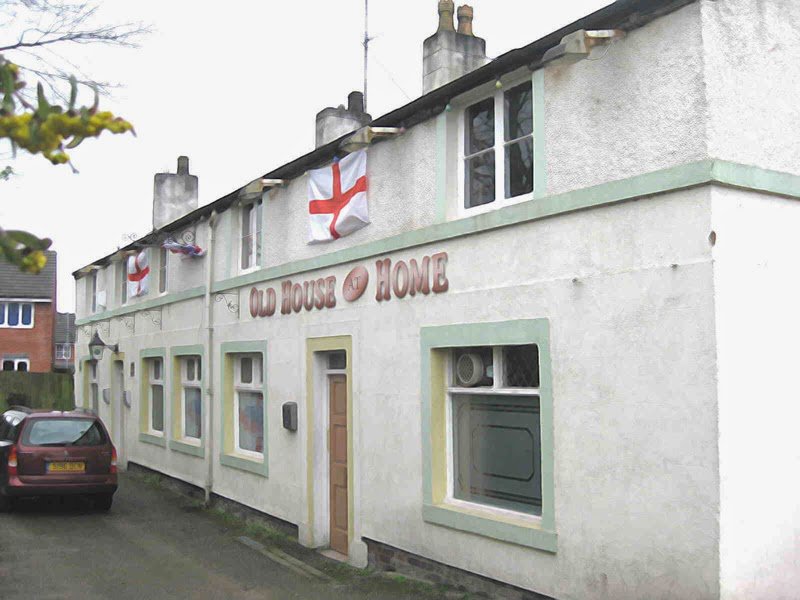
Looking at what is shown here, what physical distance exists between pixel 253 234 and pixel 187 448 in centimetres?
432

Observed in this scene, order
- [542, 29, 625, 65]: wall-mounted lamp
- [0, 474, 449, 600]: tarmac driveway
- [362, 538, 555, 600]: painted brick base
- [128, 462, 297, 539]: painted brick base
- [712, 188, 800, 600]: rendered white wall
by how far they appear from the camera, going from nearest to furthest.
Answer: [712, 188, 800, 600]: rendered white wall, [542, 29, 625, 65]: wall-mounted lamp, [362, 538, 555, 600]: painted brick base, [0, 474, 449, 600]: tarmac driveway, [128, 462, 297, 539]: painted brick base

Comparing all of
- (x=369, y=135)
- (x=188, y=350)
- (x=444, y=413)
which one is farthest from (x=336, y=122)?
(x=444, y=413)

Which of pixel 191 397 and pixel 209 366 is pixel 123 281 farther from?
pixel 209 366

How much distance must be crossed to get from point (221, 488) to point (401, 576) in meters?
5.67

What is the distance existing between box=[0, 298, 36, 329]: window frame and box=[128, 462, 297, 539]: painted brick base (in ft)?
97.5

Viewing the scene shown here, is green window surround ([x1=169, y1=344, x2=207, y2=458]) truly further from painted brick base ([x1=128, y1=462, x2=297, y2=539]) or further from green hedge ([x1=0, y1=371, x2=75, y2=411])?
green hedge ([x1=0, y1=371, x2=75, y2=411])

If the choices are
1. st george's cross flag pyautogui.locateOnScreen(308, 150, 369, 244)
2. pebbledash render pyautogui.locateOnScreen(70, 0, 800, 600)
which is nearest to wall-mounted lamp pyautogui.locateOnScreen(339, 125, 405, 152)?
pebbledash render pyautogui.locateOnScreen(70, 0, 800, 600)

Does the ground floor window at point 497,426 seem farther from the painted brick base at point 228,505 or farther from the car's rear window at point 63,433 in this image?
the car's rear window at point 63,433

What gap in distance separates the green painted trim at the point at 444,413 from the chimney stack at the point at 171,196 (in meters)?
12.6

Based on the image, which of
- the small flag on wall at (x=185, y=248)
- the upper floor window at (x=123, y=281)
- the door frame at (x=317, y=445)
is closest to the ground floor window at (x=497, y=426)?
the door frame at (x=317, y=445)

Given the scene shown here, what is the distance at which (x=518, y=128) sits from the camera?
8.29 m

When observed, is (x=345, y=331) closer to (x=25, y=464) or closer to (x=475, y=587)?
(x=475, y=587)

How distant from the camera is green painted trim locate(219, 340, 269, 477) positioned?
12852mm

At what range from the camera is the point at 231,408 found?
14.4 metres
